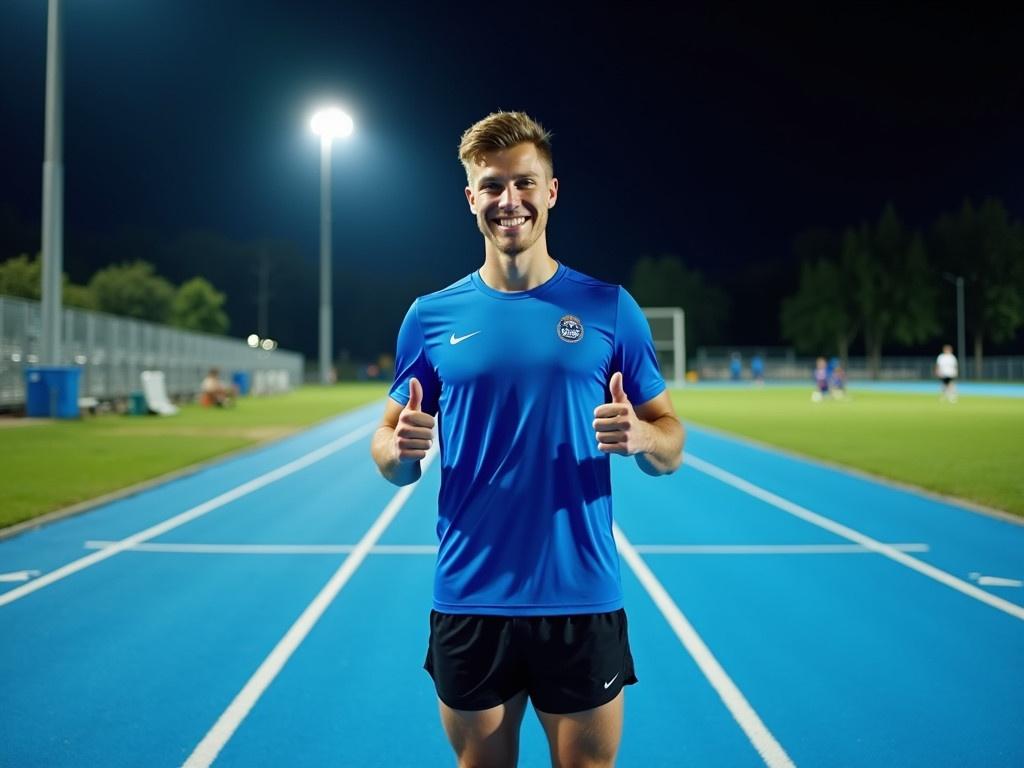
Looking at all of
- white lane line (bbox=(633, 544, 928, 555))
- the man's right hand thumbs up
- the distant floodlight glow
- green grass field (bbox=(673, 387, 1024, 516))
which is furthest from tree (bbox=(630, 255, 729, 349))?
the man's right hand thumbs up

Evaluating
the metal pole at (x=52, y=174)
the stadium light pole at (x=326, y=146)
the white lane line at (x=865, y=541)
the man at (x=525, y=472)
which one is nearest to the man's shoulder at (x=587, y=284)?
the man at (x=525, y=472)

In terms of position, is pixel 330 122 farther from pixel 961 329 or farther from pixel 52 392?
pixel 961 329

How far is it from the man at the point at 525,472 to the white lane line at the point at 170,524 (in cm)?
552

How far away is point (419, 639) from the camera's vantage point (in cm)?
563

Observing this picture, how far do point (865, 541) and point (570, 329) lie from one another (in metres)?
7.33

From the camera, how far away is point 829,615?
609 cm

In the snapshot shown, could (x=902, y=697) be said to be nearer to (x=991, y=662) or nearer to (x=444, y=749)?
(x=991, y=662)

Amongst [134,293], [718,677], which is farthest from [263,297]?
[718,677]

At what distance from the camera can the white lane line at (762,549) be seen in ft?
26.8

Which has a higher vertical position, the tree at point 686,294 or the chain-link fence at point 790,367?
the tree at point 686,294

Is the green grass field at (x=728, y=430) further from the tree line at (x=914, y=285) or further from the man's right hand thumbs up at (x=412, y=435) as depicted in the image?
the tree line at (x=914, y=285)

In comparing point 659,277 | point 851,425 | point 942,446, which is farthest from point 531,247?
point 659,277

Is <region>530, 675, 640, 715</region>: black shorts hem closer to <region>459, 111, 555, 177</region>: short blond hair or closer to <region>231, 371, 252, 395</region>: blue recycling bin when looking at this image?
<region>459, 111, 555, 177</region>: short blond hair

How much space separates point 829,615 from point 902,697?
1.53 meters
